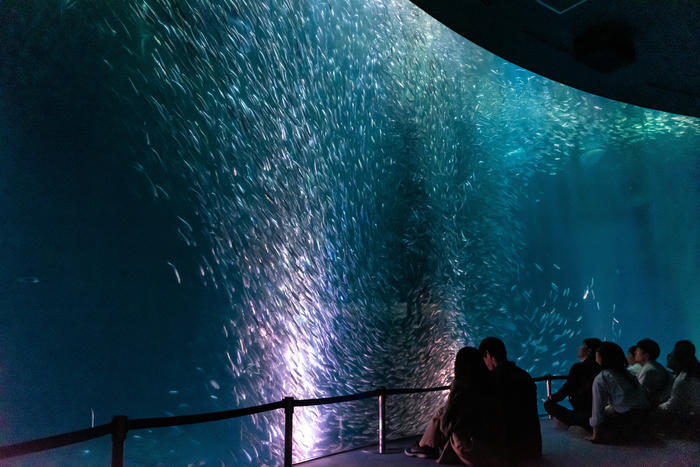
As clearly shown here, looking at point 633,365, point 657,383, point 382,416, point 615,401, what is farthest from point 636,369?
point 382,416

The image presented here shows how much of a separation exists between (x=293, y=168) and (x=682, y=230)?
37466 millimetres

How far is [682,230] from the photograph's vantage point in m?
34.8

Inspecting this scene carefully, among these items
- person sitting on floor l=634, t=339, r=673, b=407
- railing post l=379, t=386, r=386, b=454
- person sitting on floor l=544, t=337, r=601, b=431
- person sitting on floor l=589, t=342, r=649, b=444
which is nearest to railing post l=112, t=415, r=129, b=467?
railing post l=379, t=386, r=386, b=454

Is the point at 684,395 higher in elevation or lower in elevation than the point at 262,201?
lower

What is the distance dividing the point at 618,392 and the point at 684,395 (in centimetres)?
100

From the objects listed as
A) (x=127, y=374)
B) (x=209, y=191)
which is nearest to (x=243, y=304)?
(x=209, y=191)

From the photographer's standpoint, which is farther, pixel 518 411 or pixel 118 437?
pixel 518 411

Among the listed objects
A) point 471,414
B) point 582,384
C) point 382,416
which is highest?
point 471,414

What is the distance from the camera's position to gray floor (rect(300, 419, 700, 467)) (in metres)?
4.39

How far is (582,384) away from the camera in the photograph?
5.90 meters

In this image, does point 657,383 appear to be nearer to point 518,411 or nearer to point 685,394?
point 685,394

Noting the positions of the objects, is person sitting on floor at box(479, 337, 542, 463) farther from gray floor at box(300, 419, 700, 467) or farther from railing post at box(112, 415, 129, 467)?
railing post at box(112, 415, 129, 467)

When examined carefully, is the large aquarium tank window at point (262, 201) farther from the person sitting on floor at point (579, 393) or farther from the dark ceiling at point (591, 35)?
the dark ceiling at point (591, 35)

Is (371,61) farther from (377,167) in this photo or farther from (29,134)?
(29,134)
